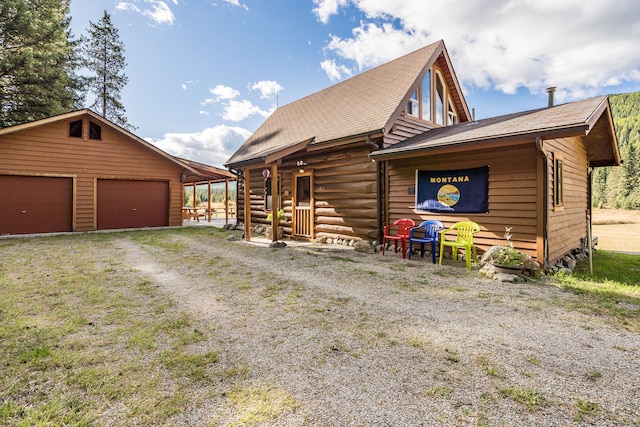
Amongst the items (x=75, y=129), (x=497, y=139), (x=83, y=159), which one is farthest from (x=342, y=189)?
(x=75, y=129)

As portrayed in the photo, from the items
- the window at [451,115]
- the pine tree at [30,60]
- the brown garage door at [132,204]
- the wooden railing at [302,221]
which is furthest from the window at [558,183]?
the pine tree at [30,60]

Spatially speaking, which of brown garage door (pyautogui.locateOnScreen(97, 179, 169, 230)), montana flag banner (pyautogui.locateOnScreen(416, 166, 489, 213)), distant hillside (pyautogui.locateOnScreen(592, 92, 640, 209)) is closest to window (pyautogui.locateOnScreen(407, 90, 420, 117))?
montana flag banner (pyautogui.locateOnScreen(416, 166, 489, 213))

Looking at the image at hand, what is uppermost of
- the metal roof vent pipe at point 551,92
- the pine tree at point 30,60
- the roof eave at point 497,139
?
the pine tree at point 30,60

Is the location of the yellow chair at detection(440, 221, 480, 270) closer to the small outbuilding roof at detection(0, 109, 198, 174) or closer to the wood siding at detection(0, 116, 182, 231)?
the small outbuilding roof at detection(0, 109, 198, 174)

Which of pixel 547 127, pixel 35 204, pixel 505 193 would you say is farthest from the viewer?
pixel 35 204

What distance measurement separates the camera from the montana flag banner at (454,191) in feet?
20.9

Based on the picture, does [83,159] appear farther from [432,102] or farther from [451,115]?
[451,115]

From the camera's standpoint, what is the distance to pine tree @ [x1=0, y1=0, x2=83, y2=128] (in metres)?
13.8

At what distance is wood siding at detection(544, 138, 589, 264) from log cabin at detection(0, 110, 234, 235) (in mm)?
13237

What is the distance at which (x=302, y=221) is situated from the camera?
1030 centimetres

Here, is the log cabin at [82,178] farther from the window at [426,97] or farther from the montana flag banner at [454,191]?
the montana flag banner at [454,191]

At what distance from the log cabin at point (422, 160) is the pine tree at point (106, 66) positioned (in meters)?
17.8

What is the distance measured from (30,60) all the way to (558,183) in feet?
69.4

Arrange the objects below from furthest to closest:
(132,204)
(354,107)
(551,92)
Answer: (132,204)
(354,107)
(551,92)
